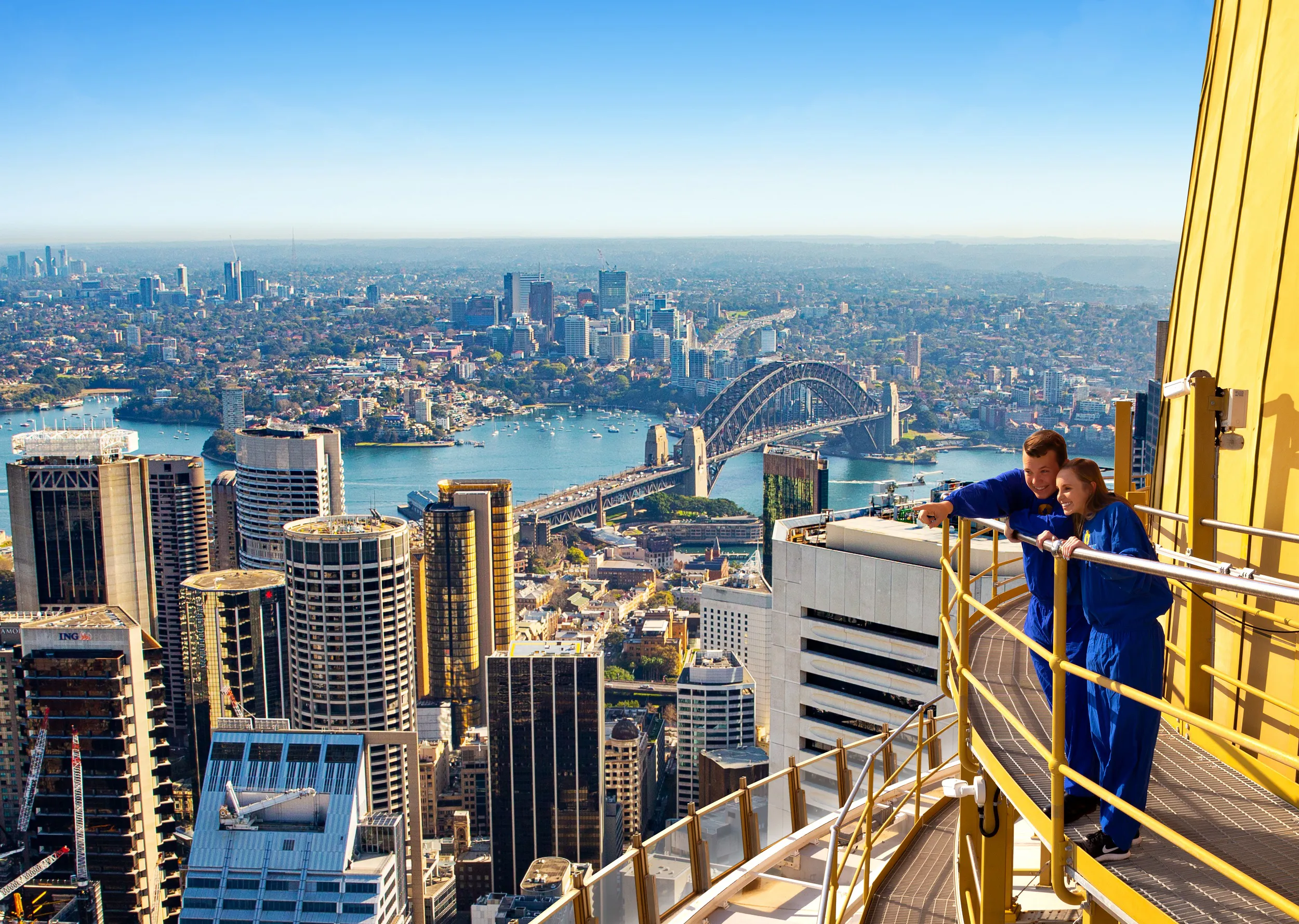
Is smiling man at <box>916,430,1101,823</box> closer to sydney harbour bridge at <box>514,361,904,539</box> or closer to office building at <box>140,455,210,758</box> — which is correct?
office building at <box>140,455,210,758</box>

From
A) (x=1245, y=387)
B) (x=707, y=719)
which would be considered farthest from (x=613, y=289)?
(x=1245, y=387)

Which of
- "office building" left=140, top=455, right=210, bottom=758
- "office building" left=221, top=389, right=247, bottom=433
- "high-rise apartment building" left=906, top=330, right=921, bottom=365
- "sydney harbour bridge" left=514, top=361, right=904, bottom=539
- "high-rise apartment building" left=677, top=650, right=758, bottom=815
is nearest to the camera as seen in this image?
"high-rise apartment building" left=677, top=650, right=758, bottom=815

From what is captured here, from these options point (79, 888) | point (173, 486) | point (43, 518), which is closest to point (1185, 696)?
point (79, 888)

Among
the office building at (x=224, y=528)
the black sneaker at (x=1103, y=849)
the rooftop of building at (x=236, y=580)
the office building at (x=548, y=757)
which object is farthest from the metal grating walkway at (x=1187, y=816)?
the office building at (x=224, y=528)

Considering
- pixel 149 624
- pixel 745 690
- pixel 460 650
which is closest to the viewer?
pixel 745 690

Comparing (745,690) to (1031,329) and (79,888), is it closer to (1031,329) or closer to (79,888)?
(79,888)

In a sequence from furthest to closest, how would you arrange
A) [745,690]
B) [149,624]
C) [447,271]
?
[447,271] → [149,624] → [745,690]

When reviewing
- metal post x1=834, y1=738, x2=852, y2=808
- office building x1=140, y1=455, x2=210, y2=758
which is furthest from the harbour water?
metal post x1=834, y1=738, x2=852, y2=808
